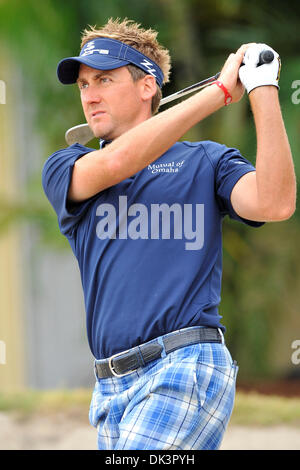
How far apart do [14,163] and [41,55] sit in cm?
157

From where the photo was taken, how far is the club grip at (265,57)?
204cm

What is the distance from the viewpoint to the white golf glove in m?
2.02

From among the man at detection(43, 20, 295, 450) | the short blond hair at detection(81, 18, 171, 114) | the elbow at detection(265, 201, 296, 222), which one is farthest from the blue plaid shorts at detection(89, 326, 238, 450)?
the short blond hair at detection(81, 18, 171, 114)

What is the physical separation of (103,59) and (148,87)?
0.65 ft

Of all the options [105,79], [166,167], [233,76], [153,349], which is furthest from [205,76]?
[153,349]

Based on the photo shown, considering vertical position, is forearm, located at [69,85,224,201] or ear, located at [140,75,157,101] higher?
ear, located at [140,75,157,101]

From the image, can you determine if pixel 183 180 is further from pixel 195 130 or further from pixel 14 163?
pixel 14 163

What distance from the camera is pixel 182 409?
2031 millimetres

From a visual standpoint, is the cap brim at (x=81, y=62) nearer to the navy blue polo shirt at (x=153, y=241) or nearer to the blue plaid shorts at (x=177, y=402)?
the navy blue polo shirt at (x=153, y=241)

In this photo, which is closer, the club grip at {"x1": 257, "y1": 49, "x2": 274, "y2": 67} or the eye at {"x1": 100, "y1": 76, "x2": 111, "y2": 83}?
the club grip at {"x1": 257, "y1": 49, "x2": 274, "y2": 67}

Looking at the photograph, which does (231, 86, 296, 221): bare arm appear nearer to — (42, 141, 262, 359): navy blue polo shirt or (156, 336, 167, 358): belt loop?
(42, 141, 262, 359): navy blue polo shirt

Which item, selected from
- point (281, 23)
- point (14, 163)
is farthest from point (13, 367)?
point (281, 23)

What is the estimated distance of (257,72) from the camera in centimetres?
203

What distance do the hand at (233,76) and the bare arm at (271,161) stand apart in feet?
0.24
